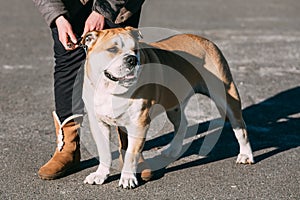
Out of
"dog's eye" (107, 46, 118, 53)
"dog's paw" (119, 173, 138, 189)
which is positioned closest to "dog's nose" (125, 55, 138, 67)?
"dog's eye" (107, 46, 118, 53)

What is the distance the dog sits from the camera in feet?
15.0

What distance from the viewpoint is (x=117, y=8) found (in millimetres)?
4980

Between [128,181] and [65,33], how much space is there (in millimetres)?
1175

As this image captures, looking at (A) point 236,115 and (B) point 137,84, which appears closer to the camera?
(B) point 137,84

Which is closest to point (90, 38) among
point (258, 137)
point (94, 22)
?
point (94, 22)

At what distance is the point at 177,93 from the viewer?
520 centimetres

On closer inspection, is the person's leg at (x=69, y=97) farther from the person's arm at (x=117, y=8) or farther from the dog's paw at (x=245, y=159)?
the dog's paw at (x=245, y=159)

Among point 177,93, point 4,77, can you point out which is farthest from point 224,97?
point 4,77

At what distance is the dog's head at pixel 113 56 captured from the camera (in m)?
4.48

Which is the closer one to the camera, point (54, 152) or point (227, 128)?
point (54, 152)

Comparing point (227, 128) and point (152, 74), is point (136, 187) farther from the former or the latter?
point (227, 128)

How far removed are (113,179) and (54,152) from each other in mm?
817

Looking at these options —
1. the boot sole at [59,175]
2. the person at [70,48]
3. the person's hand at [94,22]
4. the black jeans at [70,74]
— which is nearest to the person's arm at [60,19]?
the person at [70,48]

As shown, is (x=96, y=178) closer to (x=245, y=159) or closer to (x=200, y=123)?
(x=245, y=159)
